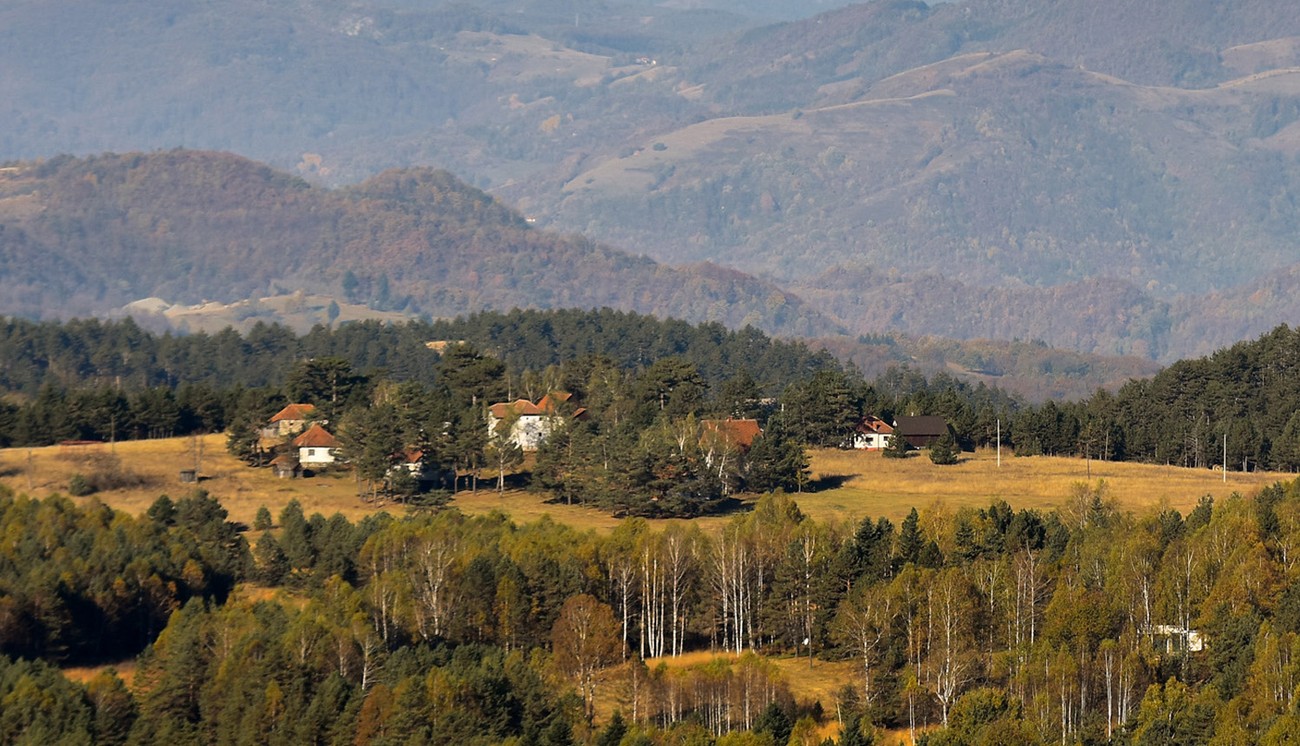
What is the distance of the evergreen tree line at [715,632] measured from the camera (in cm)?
7688

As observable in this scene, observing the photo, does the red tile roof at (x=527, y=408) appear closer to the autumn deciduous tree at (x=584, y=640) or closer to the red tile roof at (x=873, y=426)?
the red tile roof at (x=873, y=426)

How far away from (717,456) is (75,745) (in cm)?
5947

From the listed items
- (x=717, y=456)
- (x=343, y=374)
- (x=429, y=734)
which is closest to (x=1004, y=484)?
(x=717, y=456)

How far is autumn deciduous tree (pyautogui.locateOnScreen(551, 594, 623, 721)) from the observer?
87.1 meters

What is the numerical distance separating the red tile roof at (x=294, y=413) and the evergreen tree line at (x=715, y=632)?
3237cm

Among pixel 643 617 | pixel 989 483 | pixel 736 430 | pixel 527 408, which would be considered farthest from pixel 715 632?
pixel 527 408

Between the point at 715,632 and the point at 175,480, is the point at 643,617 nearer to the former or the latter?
the point at 715,632

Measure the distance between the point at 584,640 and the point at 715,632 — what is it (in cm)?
875

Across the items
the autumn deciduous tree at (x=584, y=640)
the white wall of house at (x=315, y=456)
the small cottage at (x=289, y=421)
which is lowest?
the autumn deciduous tree at (x=584, y=640)

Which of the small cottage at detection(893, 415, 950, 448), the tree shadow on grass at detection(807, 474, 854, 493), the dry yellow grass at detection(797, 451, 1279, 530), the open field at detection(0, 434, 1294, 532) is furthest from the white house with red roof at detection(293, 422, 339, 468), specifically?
the small cottage at detection(893, 415, 950, 448)

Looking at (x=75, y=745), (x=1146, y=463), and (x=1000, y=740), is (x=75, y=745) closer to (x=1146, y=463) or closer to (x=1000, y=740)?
(x=1000, y=740)

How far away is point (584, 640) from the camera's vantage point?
88.0 metres

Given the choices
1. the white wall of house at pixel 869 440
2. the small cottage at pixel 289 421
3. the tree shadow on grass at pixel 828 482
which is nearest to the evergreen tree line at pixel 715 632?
the tree shadow on grass at pixel 828 482

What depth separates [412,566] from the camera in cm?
9662
